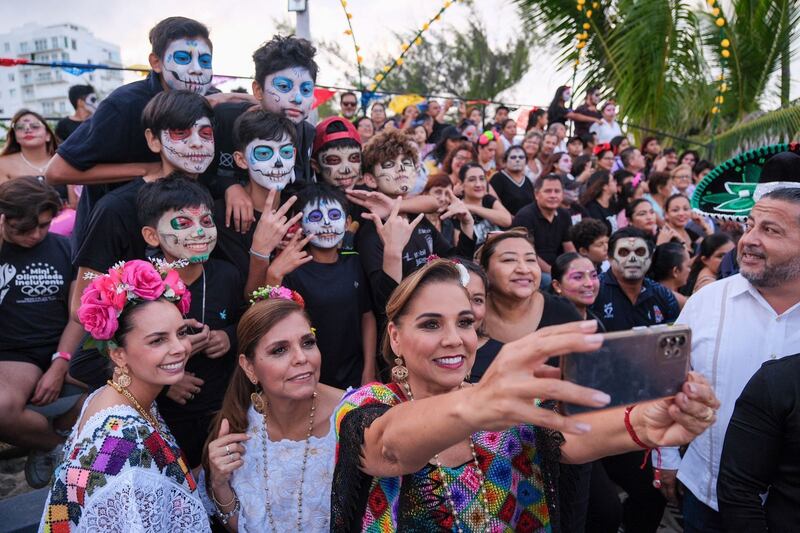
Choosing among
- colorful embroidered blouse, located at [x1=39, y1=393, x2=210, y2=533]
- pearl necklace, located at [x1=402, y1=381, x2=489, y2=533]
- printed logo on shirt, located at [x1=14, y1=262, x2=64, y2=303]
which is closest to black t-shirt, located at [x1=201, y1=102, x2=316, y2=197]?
printed logo on shirt, located at [x1=14, y1=262, x2=64, y2=303]

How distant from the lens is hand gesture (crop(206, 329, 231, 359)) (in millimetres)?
2795

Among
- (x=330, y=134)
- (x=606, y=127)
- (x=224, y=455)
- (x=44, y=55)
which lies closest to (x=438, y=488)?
(x=224, y=455)

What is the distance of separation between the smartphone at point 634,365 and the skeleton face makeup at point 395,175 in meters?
2.56

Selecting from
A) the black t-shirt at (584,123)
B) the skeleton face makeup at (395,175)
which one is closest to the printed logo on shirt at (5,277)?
the skeleton face makeup at (395,175)

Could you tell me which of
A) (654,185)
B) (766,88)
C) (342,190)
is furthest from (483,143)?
(766,88)

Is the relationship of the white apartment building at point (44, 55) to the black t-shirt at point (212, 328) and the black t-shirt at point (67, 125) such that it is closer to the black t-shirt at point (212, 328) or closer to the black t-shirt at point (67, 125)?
the black t-shirt at point (67, 125)

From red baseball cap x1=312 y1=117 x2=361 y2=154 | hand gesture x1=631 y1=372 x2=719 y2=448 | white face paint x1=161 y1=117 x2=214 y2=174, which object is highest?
red baseball cap x1=312 y1=117 x2=361 y2=154

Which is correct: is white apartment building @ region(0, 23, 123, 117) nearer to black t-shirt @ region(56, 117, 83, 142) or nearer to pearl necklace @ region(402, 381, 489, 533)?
black t-shirt @ region(56, 117, 83, 142)

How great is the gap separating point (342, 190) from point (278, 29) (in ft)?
74.6

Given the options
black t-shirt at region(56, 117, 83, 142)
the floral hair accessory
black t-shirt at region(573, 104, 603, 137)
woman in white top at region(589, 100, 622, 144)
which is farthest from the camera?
woman in white top at region(589, 100, 622, 144)

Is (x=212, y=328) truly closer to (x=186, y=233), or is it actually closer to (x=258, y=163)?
(x=186, y=233)

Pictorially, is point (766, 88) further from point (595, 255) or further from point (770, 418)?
point (770, 418)

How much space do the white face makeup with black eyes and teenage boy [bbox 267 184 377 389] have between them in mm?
142

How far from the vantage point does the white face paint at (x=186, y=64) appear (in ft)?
10.6
